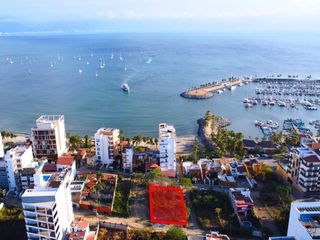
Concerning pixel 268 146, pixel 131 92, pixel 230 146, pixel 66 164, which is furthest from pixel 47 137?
pixel 131 92

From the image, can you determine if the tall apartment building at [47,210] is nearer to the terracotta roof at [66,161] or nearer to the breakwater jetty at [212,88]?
the terracotta roof at [66,161]

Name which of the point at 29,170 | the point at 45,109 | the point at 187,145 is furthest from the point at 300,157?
the point at 45,109

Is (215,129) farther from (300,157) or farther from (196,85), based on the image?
(196,85)

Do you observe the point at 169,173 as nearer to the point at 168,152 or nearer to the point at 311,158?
the point at 168,152

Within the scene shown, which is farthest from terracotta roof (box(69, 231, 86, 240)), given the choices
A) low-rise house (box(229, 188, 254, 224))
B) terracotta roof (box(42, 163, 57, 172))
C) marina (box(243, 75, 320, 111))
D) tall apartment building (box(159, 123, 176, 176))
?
marina (box(243, 75, 320, 111))

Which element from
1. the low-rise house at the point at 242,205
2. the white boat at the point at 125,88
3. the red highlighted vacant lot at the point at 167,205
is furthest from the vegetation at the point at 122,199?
the white boat at the point at 125,88

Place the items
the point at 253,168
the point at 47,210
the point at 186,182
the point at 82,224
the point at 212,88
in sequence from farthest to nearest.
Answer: the point at 212,88 < the point at 253,168 < the point at 186,182 < the point at 82,224 < the point at 47,210
